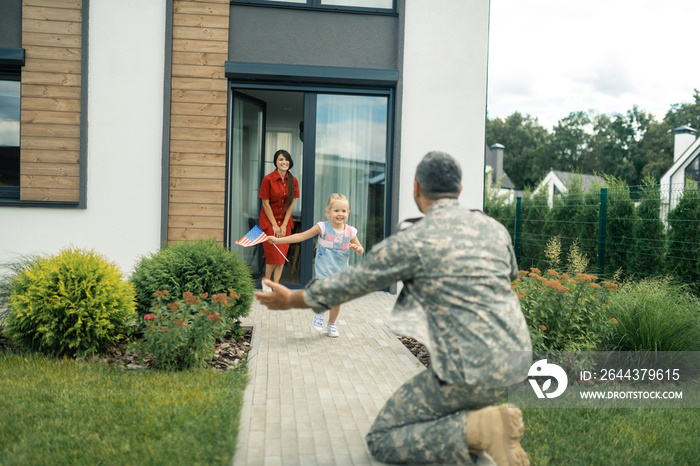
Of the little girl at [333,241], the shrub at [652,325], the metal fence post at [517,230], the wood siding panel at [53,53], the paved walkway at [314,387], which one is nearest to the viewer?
the paved walkway at [314,387]

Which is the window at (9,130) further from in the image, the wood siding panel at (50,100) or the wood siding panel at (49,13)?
the wood siding panel at (49,13)

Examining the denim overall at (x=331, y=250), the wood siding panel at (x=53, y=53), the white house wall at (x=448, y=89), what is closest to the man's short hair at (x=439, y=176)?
the denim overall at (x=331, y=250)

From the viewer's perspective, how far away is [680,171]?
35531mm

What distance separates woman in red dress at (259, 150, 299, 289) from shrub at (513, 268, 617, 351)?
3.71 metres

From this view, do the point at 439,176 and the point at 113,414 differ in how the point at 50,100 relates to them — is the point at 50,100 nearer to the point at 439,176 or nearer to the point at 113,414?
the point at 113,414

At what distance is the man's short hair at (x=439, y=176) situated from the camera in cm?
303

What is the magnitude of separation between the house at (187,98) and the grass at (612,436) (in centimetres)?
517

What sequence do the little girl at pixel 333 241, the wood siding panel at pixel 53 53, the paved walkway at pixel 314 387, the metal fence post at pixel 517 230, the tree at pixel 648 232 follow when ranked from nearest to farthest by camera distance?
the paved walkway at pixel 314 387 → the little girl at pixel 333 241 → the wood siding panel at pixel 53 53 → the tree at pixel 648 232 → the metal fence post at pixel 517 230

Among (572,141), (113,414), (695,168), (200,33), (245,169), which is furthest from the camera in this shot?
(572,141)

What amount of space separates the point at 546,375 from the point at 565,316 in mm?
550

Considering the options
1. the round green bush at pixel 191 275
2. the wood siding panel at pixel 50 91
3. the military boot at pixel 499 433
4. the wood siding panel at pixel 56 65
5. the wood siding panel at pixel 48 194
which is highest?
the wood siding panel at pixel 56 65

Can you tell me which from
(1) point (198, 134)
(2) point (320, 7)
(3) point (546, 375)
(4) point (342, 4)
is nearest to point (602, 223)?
(4) point (342, 4)

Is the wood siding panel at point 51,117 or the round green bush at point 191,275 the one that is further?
the wood siding panel at point 51,117

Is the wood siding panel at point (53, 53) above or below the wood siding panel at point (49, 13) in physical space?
below
